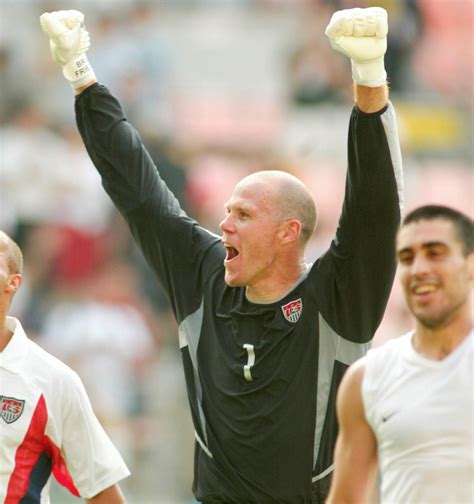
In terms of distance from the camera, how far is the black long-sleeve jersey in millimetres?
6281

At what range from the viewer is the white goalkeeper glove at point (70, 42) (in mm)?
7148

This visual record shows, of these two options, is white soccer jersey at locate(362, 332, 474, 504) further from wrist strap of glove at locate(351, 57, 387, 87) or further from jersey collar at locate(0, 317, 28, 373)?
jersey collar at locate(0, 317, 28, 373)

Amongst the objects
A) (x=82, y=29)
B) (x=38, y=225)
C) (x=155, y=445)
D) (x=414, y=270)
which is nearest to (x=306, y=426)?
(x=414, y=270)

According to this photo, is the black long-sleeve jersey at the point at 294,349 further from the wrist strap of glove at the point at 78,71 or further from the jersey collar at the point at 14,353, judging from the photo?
the wrist strap of glove at the point at 78,71

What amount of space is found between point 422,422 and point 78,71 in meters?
3.03

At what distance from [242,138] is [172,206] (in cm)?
1047

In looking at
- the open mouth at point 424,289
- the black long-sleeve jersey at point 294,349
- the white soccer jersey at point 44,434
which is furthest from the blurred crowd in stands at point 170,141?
the open mouth at point 424,289

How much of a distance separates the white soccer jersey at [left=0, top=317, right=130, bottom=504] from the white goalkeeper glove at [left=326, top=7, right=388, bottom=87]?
1871 millimetres

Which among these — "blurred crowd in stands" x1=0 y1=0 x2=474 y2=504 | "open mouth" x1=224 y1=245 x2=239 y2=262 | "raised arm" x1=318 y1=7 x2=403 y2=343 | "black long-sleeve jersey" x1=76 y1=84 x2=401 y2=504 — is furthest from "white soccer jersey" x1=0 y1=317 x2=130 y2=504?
"blurred crowd in stands" x1=0 y1=0 x2=474 y2=504

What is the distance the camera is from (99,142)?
7.21 m

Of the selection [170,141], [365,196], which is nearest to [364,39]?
[365,196]

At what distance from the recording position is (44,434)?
6312mm

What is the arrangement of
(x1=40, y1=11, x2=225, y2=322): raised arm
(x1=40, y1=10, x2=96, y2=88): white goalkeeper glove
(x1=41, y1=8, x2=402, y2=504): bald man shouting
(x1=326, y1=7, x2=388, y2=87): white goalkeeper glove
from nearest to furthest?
(x1=326, y1=7, x2=388, y2=87): white goalkeeper glove < (x1=41, y1=8, x2=402, y2=504): bald man shouting < (x1=40, y1=11, x2=225, y2=322): raised arm < (x1=40, y1=10, x2=96, y2=88): white goalkeeper glove

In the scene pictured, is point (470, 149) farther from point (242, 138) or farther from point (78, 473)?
point (78, 473)
